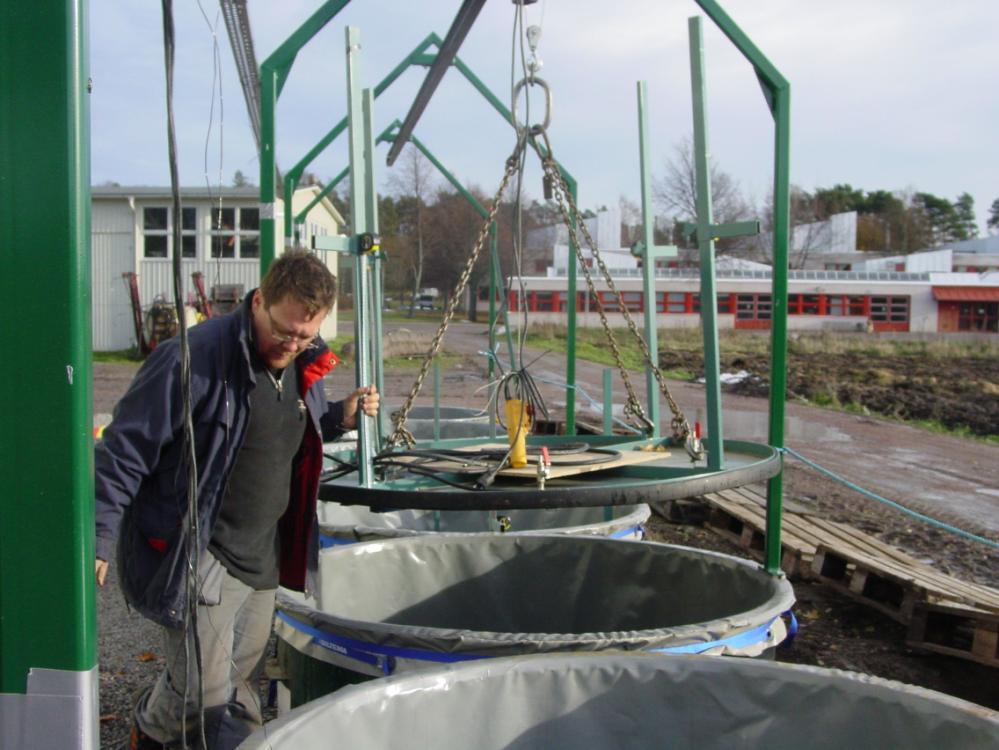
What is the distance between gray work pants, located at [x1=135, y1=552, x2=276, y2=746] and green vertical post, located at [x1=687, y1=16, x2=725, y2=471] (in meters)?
1.52

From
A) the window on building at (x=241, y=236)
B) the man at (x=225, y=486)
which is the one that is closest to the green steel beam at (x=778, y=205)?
the man at (x=225, y=486)

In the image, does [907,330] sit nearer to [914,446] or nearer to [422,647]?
[914,446]

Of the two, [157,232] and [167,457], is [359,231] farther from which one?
[157,232]

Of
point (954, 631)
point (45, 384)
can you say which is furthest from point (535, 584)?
point (45, 384)

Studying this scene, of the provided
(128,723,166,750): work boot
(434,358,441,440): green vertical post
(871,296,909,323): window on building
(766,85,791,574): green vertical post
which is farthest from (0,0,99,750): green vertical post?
(871,296,909,323): window on building

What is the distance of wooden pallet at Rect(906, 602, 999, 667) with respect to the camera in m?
4.52

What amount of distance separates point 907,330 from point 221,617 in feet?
146

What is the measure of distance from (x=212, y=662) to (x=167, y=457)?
66cm

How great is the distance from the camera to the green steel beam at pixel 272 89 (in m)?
3.37

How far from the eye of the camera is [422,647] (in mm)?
2988

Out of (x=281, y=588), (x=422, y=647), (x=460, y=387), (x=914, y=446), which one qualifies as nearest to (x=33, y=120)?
(x=422, y=647)

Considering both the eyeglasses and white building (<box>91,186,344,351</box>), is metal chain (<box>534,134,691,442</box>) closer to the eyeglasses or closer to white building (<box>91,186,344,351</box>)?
the eyeglasses

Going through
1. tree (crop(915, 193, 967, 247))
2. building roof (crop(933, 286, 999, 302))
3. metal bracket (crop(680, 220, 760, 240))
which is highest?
tree (crop(915, 193, 967, 247))

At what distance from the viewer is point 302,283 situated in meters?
2.66
